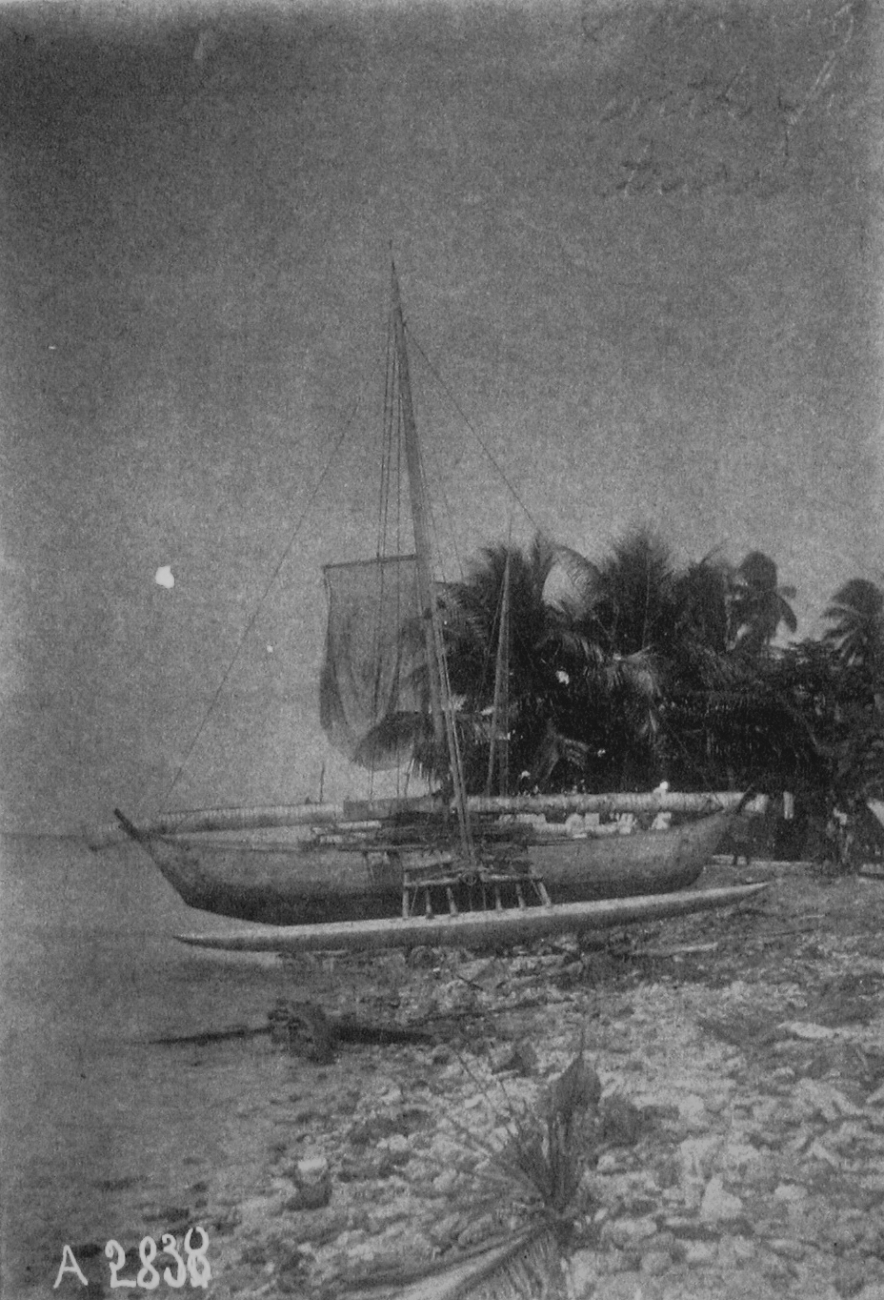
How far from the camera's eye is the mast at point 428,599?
11.7 ft

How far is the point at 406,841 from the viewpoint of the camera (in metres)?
4.03

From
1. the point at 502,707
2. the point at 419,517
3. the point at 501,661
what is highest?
the point at 419,517

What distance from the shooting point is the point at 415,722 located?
418 cm

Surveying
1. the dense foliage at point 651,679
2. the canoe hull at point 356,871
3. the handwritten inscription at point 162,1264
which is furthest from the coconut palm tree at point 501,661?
the handwritten inscription at point 162,1264

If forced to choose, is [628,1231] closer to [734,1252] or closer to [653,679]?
[734,1252]

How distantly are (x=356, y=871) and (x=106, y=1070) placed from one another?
47.6 inches

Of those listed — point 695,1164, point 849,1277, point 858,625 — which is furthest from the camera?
point 858,625

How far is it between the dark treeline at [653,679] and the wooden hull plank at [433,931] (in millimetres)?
528

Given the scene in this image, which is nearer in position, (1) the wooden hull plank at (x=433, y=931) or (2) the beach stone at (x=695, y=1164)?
(2) the beach stone at (x=695, y=1164)

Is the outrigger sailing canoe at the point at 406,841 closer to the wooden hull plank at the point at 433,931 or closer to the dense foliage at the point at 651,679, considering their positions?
the wooden hull plank at the point at 433,931

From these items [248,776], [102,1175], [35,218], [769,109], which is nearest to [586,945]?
[248,776]

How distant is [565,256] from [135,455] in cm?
178

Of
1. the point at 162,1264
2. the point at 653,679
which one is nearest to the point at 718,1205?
the point at 162,1264

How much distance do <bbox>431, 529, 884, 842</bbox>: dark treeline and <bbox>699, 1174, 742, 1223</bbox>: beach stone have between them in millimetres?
1596
